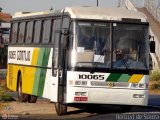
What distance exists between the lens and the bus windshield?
20359 millimetres

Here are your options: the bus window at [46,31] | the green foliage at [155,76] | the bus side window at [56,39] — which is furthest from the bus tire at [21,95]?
the green foliage at [155,76]

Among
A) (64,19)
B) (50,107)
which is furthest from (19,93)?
(64,19)

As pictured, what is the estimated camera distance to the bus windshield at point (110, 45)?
20359mm

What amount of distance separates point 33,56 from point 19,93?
3.26 m

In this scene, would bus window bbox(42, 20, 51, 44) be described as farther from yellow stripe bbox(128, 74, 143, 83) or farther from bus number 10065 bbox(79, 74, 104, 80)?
yellow stripe bbox(128, 74, 143, 83)

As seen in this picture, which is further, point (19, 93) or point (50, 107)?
point (19, 93)

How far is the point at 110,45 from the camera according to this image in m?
20.7

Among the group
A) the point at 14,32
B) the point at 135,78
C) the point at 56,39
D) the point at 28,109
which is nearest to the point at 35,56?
the point at 28,109

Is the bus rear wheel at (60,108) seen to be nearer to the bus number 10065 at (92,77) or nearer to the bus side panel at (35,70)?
the bus side panel at (35,70)

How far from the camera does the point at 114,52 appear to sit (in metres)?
20.7

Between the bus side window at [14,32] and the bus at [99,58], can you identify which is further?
the bus side window at [14,32]

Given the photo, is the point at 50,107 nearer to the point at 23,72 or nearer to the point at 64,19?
the point at 23,72

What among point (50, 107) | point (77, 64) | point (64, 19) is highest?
point (64, 19)

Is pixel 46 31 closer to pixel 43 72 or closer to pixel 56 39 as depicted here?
pixel 43 72
